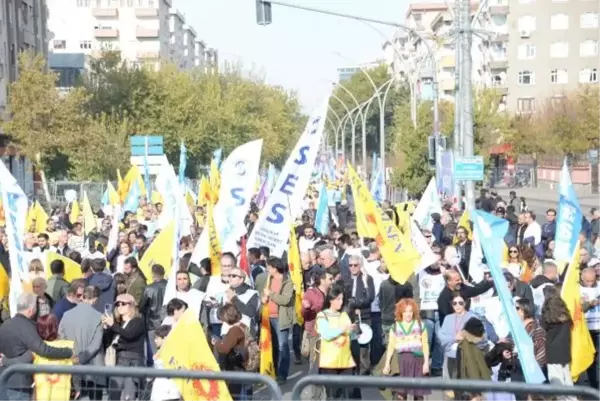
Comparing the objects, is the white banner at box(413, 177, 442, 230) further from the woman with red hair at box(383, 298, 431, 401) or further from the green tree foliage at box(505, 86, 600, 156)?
→ the green tree foliage at box(505, 86, 600, 156)

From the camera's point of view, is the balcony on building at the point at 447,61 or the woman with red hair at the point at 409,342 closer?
the woman with red hair at the point at 409,342

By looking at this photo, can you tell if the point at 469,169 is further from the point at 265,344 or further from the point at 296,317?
the point at 265,344

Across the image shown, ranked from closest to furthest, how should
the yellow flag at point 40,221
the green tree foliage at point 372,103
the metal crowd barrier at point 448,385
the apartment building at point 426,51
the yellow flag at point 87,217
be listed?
the metal crowd barrier at point 448,385 < the yellow flag at point 40,221 < the yellow flag at point 87,217 < the apartment building at point 426,51 < the green tree foliage at point 372,103

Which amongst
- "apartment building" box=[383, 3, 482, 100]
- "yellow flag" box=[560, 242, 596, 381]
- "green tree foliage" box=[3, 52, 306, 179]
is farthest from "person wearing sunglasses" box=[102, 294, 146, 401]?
"green tree foliage" box=[3, 52, 306, 179]

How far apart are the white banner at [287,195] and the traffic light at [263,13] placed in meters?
8.46

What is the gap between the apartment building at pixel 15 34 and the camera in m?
55.0

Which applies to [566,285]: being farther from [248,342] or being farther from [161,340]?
[161,340]

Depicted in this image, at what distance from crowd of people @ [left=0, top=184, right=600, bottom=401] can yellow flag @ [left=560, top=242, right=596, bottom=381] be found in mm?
108

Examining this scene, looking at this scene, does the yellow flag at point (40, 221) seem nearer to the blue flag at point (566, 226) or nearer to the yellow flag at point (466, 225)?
the yellow flag at point (466, 225)

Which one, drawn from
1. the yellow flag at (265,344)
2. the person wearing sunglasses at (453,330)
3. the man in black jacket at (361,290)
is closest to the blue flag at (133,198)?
the man in black jacket at (361,290)

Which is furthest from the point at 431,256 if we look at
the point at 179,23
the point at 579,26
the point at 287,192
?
the point at 179,23

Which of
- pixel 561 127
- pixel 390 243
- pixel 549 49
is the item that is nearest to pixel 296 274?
pixel 390 243

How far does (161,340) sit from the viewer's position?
31.5ft

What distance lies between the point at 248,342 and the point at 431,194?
40.0 ft
